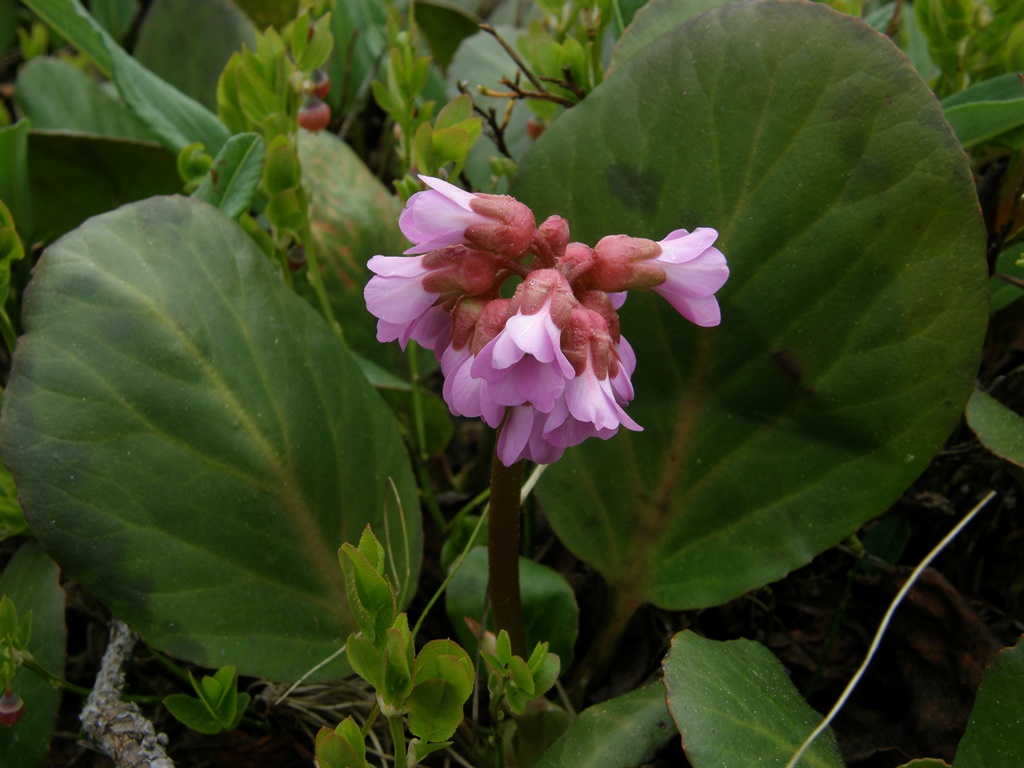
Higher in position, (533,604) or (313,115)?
(313,115)

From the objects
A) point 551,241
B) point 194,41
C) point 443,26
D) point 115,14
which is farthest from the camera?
point 115,14

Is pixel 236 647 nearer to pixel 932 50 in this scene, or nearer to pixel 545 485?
pixel 545 485

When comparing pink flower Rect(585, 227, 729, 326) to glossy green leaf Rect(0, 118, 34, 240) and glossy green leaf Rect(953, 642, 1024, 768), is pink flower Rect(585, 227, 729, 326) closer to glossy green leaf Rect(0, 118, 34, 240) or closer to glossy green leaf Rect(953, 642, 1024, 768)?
glossy green leaf Rect(953, 642, 1024, 768)

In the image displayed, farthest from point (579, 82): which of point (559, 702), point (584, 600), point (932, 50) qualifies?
point (559, 702)

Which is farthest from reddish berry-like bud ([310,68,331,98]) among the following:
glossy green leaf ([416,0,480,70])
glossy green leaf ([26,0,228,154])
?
glossy green leaf ([416,0,480,70])

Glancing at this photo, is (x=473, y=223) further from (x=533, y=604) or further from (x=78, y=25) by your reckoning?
(x=78, y=25)

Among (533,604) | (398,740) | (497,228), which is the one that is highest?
(497,228)

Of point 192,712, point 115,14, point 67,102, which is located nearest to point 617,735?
point 192,712
